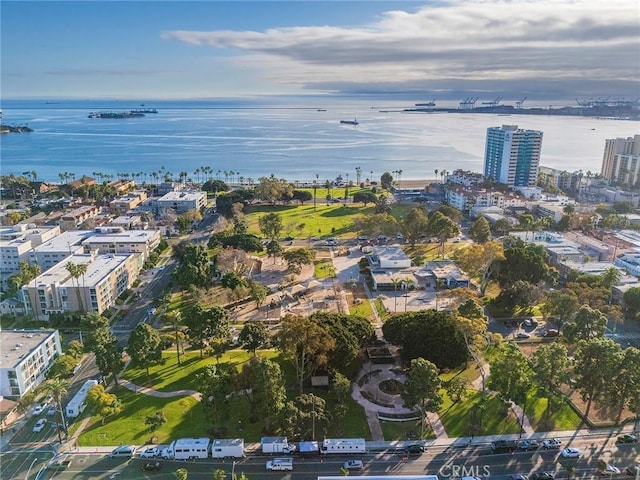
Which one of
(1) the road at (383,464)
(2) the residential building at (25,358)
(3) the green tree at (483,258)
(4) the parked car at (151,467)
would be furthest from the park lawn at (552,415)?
(2) the residential building at (25,358)

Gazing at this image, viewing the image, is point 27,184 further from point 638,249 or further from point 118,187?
point 638,249

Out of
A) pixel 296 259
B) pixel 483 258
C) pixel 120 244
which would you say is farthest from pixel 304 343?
pixel 120 244

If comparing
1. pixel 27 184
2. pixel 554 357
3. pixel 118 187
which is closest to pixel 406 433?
pixel 554 357

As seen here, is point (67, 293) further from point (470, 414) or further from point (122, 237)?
point (470, 414)

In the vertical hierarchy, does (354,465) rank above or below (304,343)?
below

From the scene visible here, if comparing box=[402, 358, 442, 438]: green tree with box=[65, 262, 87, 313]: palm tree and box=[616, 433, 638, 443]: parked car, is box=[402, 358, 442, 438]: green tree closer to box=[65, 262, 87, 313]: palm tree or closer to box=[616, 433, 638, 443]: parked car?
box=[616, 433, 638, 443]: parked car

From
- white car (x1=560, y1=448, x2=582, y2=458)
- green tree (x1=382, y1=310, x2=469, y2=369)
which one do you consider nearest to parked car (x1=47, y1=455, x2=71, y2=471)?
green tree (x1=382, y1=310, x2=469, y2=369)
